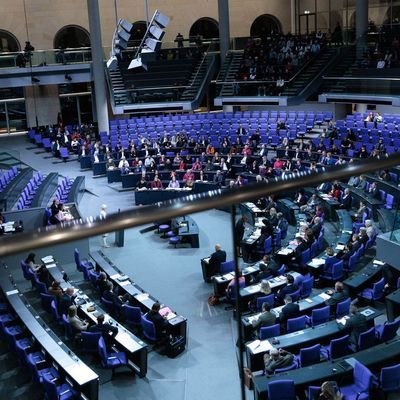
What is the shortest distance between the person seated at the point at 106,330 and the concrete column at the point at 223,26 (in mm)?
24564

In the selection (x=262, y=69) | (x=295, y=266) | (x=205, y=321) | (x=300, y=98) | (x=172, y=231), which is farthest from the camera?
(x=262, y=69)

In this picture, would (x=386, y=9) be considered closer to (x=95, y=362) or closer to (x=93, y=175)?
(x=93, y=175)

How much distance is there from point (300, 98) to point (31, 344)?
20.4 metres

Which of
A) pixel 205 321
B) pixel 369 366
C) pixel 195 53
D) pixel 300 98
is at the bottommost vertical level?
pixel 205 321

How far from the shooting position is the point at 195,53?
108 ft

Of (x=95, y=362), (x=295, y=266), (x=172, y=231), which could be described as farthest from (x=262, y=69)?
(x=95, y=362)

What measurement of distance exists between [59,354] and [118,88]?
23.2 metres

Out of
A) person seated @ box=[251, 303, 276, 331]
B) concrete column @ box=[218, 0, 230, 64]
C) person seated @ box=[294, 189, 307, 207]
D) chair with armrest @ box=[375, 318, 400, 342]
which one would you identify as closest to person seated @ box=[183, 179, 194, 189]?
person seated @ box=[294, 189, 307, 207]

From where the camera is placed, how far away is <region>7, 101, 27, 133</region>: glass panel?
34.6 meters

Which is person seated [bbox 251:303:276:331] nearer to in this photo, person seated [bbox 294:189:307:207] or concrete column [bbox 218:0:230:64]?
person seated [bbox 294:189:307:207]

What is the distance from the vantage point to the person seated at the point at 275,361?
8.71 metres

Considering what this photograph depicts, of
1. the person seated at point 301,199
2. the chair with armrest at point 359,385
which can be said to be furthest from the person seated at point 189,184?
the chair with armrest at point 359,385

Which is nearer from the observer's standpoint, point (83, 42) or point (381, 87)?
point (381, 87)

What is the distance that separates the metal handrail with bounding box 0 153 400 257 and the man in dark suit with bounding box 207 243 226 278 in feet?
39.2
